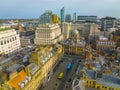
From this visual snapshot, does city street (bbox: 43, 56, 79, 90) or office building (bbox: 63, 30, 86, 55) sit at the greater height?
office building (bbox: 63, 30, 86, 55)

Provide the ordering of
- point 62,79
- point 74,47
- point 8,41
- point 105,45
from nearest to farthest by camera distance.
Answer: point 62,79 → point 105,45 → point 74,47 → point 8,41

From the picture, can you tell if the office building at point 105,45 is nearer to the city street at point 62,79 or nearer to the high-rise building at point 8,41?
the city street at point 62,79

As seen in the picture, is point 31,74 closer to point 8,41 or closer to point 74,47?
point 74,47

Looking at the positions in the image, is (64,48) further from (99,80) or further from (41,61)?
(99,80)

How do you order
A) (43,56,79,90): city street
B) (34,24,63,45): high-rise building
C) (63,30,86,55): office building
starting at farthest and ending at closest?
(34,24,63,45): high-rise building, (63,30,86,55): office building, (43,56,79,90): city street

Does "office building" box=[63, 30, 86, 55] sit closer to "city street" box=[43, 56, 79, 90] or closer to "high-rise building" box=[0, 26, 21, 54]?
"city street" box=[43, 56, 79, 90]

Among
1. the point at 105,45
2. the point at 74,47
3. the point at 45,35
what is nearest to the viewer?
the point at 105,45

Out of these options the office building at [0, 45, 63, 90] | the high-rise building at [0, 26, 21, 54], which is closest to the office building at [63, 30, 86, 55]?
the office building at [0, 45, 63, 90]

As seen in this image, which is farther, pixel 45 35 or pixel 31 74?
pixel 45 35

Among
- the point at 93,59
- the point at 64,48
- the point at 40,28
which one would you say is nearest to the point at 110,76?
the point at 93,59

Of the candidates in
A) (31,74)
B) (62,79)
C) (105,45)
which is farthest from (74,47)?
(31,74)

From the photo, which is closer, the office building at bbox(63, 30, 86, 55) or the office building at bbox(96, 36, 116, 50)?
the office building at bbox(96, 36, 116, 50)
